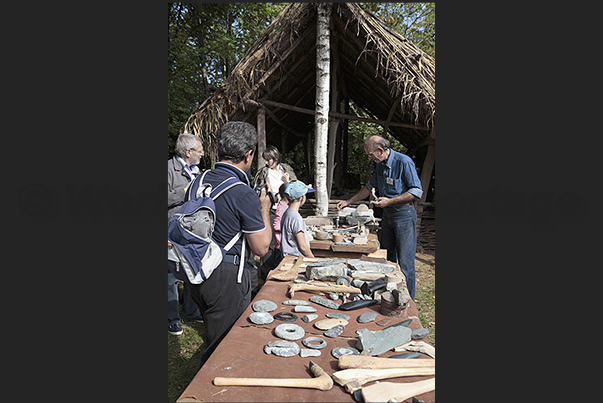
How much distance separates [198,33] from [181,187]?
5.35 metres

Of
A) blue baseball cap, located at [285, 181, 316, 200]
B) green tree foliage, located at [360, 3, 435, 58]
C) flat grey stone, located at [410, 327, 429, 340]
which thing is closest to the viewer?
flat grey stone, located at [410, 327, 429, 340]

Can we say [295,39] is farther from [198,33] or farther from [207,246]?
[207,246]

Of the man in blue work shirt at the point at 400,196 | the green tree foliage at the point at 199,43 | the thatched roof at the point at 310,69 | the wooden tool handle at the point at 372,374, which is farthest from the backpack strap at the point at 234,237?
the green tree foliage at the point at 199,43

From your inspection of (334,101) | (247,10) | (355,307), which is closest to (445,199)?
(355,307)

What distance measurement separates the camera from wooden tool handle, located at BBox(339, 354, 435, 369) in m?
1.38

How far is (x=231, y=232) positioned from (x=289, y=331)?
0.66 meters

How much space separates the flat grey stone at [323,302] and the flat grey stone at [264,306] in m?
0.23

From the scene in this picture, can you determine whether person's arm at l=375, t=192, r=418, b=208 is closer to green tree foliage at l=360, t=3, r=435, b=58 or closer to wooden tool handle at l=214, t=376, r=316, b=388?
wooden tool handle at l=214, t=376, r=316, b=388

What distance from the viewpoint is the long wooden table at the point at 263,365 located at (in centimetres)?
124

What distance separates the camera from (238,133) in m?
2.14

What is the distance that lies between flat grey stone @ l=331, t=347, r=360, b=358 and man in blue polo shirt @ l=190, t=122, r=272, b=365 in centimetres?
76

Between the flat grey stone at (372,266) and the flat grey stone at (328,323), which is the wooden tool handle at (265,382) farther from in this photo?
the flat grey stone at (372,266)

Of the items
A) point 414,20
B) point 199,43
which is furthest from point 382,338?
point 414,20

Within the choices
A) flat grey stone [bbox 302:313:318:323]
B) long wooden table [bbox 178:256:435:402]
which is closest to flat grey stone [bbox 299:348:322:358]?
long wooden table [bbox 178:256:435:402]
